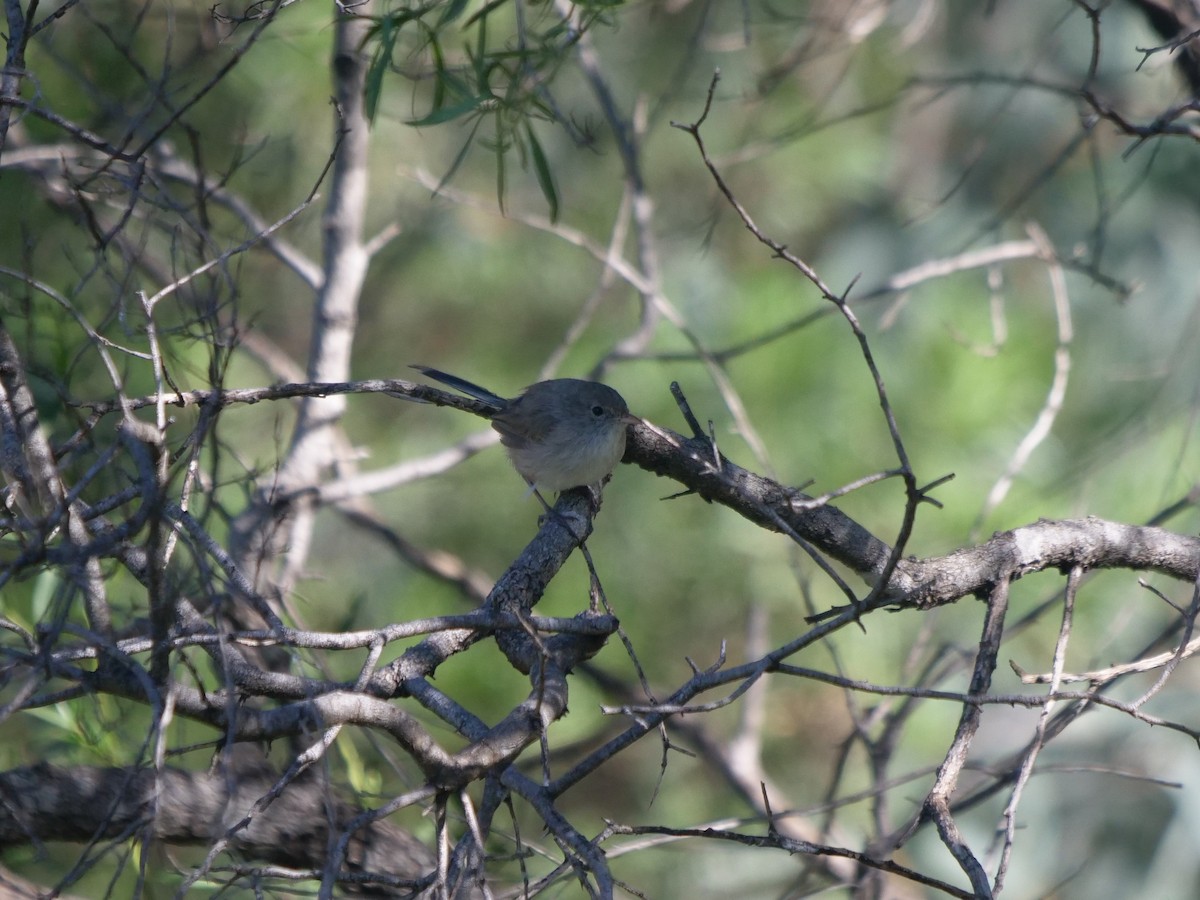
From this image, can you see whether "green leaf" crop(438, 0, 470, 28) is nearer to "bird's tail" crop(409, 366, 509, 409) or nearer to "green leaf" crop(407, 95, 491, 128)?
"green leaf" crop(407, 95, 491, 128)

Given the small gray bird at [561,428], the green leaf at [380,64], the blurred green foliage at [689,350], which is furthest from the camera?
the blurred green foliage at [689,350]

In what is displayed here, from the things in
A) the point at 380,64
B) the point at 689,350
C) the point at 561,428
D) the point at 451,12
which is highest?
the point at 689,350

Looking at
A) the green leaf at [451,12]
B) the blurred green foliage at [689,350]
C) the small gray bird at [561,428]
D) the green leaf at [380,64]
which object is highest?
the blurred green foliage at [689,350]

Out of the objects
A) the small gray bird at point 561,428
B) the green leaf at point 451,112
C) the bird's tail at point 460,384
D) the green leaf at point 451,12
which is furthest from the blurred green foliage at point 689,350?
the green leaf at point 451,112

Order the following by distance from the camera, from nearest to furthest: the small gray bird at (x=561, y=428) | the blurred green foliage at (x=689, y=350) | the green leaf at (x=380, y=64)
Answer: the green leaf at (x=380, y=64) < the small gray bird at (x=561, y=428) < the blurred green foliage at (x=689, y=350)

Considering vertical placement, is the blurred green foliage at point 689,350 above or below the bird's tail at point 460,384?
above

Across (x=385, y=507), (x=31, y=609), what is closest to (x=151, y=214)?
(x=31, y=609)

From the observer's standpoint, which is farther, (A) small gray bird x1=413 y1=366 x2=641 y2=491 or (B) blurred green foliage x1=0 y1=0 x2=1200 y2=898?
(B) blurred green foliage x1=0 y1=0 x2=1200 y2=898

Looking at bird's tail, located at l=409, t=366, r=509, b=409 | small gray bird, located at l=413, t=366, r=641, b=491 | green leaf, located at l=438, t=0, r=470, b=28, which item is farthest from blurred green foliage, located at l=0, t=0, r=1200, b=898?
green leaf, located at l=438, t=0, r=470, b=28

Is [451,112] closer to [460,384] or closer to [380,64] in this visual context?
[380,64]

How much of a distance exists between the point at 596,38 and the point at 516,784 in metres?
4.01

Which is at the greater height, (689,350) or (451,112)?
(689,350)

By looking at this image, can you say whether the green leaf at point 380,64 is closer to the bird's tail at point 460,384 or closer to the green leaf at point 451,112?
the green leaf at point 451,112

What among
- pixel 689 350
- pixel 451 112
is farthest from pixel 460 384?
pixel 689 350
